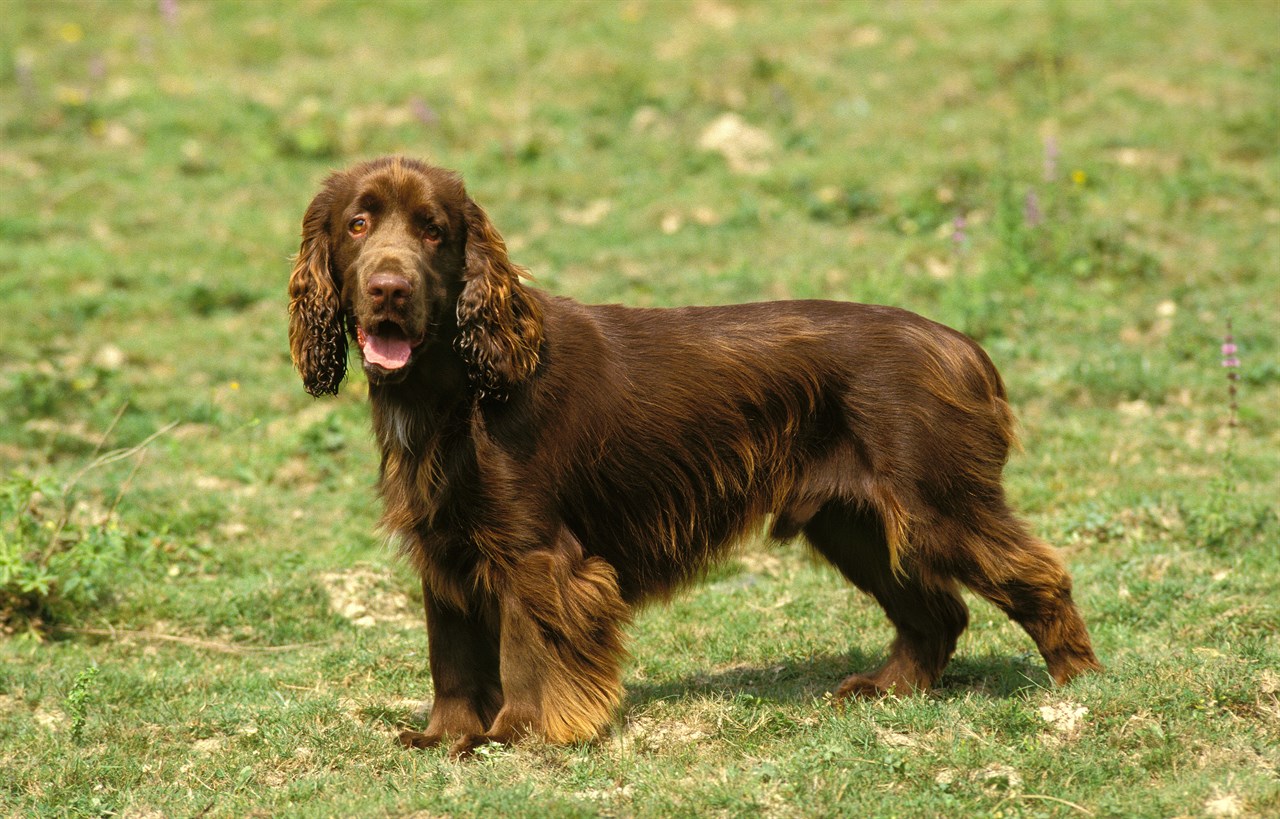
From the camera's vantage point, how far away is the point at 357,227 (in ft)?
15.5

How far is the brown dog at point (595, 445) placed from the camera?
4.74 m

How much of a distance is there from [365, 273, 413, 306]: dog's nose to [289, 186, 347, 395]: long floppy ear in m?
0.45

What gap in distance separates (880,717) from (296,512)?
3.80m

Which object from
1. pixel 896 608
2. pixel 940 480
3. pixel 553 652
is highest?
pixel 940 480

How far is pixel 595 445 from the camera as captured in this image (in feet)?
16.1

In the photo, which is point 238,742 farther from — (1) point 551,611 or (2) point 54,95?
(2) point 54,95

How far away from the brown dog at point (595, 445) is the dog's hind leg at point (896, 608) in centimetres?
4

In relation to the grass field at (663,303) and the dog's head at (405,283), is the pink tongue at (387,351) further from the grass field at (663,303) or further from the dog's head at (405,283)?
the grass field at (663,303)

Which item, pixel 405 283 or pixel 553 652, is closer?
pixel 405 283

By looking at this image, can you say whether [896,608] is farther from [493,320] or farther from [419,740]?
[493,320]

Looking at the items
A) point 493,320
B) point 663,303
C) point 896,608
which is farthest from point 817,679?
point 663,303

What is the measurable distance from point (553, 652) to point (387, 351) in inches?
46.1

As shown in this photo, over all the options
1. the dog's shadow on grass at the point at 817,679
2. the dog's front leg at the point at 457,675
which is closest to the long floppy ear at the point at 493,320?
the dog's front leg at the point at 457,675

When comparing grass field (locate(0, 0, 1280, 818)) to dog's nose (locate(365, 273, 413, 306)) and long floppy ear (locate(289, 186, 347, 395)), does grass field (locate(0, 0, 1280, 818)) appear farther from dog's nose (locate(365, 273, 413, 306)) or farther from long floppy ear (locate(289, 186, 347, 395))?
dog's nose (locate(365, 273, 413, 306))
